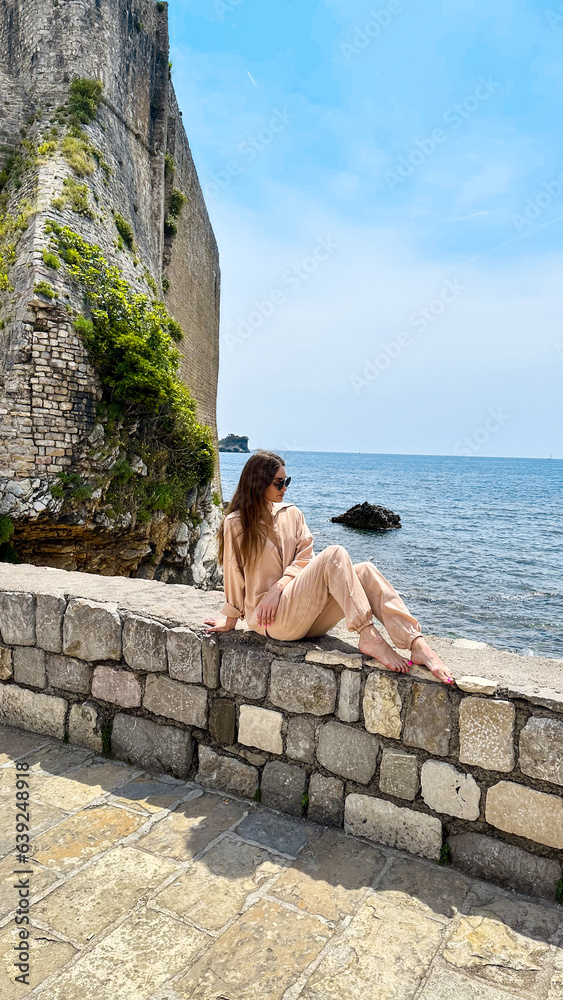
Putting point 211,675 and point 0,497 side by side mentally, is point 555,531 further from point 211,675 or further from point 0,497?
point 211,675

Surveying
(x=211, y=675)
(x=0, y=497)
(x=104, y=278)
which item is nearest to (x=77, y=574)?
(x=211, y=675)

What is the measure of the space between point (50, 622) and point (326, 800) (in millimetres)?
1959

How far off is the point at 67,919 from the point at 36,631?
1.84 metres

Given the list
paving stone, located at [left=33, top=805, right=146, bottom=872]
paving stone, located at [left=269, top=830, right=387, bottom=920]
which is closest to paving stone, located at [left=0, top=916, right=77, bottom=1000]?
paving stone, located at [left=33, top=805, right=146, bottom=872]

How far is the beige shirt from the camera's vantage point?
3.08 m

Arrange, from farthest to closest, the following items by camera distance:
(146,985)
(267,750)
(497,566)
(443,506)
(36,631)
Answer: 1. (443,506)
2. (497,566)
3. (36,631)
4. (267,750)
5. (146,985)

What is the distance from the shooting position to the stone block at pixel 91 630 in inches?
137

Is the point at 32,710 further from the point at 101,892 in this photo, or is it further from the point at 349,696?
the point at 349,696

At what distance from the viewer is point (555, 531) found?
38656mm

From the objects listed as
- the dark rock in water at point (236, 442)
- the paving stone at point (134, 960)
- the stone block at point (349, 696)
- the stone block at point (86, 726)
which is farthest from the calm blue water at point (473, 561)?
the dark rock in water at point (236, 442)

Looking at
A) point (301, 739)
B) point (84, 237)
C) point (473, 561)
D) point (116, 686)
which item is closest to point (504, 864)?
point (301, 739)

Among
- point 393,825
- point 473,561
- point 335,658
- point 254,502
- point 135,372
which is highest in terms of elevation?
point 135,372

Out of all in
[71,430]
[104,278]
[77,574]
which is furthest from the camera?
[104,278]

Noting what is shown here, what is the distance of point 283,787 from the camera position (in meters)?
3.03
